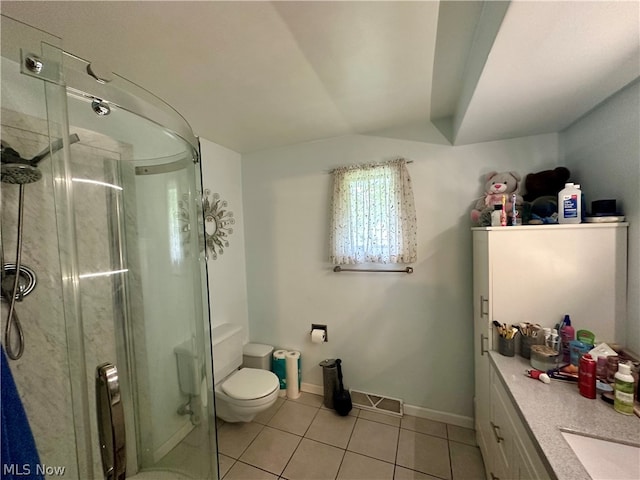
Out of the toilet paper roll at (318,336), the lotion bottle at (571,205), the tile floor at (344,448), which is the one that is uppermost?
the lotion bottle at (571,205)

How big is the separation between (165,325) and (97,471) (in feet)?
2.35

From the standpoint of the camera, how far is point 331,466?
1526 mm

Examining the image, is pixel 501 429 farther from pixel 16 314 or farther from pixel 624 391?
pixel 16 314

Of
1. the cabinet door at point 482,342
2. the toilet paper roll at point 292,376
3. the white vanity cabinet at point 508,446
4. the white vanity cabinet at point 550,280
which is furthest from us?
the toilet paper roll at point 292,376

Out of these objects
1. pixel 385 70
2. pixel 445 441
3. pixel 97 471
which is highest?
pixel 385 70

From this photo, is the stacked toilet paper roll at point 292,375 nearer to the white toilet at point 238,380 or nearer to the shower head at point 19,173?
the white toilet at point 238,380

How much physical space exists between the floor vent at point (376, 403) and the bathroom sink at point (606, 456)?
4.45 ft

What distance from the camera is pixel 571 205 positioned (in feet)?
4.08

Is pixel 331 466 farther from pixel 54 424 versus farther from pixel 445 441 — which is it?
pixel 54 424

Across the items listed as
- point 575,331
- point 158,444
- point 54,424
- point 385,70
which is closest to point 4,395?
point 54,424

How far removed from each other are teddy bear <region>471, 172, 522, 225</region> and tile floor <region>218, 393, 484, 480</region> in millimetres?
1549

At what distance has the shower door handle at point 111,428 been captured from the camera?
0.85 meters

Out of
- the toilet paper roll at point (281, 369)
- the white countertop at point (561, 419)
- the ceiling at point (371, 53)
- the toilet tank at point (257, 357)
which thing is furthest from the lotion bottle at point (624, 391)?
the toilet tank at point (257, 357)

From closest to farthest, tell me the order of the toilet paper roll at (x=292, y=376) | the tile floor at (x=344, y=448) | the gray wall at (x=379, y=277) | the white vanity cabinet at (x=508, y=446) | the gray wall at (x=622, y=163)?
the white vanity cabinet at (x=508, y=446)
the gray wall at (x=622, y=163)
the tile floor at (x=344, y=448)
the gray wall at (x=379, y=277)
the toilet paper roll at (x=292, y=376)
